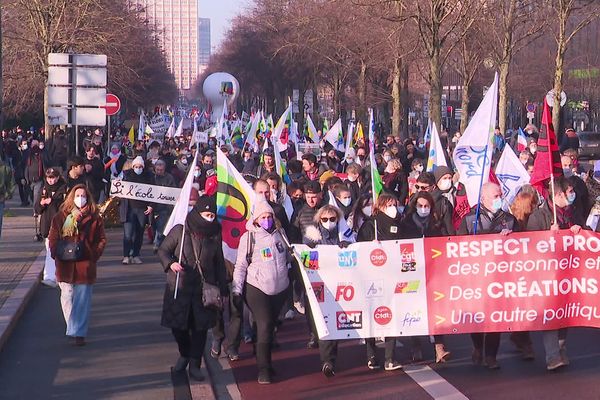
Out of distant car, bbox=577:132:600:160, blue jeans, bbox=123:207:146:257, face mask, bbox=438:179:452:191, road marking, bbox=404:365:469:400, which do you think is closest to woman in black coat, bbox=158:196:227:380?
road marking, bbox=404:365:469:400

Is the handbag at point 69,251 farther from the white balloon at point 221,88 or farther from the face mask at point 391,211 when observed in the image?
the white balloon at point 221,88

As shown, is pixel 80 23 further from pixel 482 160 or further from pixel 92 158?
pixel 482 160

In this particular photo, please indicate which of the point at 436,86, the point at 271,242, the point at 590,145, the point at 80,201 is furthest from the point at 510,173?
the point at 590,145

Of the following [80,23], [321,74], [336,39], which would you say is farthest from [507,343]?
[321,74]

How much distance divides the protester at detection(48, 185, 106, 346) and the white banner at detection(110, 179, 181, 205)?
5274 mm

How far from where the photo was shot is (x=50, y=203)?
1366 centimetres

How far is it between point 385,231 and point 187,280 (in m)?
1.77

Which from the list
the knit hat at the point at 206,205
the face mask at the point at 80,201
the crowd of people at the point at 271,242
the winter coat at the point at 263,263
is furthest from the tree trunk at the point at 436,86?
the knit hat at the point at 206,205

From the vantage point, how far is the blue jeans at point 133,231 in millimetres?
16812

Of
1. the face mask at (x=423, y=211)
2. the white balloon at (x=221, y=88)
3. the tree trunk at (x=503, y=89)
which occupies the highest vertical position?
the white balloon at (x=221, y=88)

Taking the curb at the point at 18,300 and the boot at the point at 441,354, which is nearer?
the boot at the point at 441,354

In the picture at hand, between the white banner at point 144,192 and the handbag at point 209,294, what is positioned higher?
the white banner at point 144,192

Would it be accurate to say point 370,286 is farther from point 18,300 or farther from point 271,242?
point 18,300

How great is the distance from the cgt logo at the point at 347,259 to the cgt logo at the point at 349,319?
1.28 feet
